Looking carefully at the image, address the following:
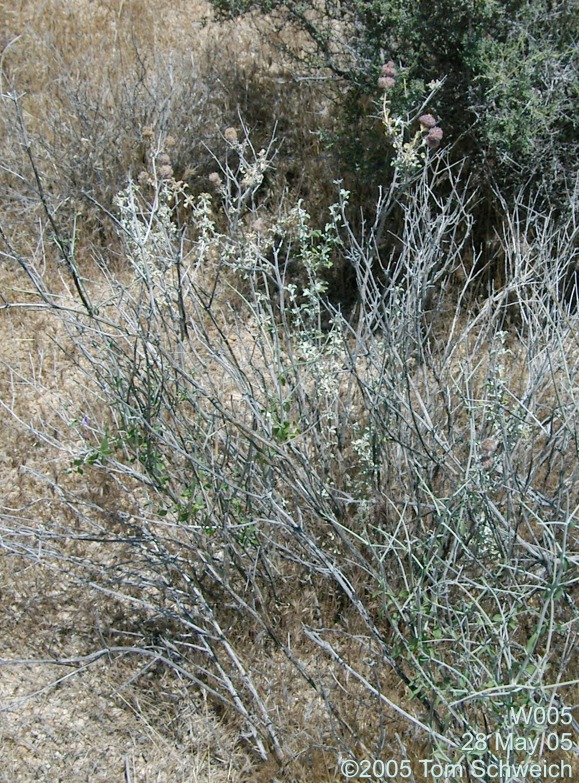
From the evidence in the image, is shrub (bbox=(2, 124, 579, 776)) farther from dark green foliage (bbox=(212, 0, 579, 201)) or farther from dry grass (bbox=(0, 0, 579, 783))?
dark green foliage (bbox=(212, 0, 579, 201))

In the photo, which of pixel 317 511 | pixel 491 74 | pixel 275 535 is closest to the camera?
pixel 317 511

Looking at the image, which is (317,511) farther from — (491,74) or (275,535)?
(491,74)

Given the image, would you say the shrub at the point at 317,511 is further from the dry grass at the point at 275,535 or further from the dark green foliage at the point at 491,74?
the dark green foliage at the point at 491,74

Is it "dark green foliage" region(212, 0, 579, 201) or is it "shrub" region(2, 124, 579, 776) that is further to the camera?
"dark green foliage" region(212, 0, 579, 201)

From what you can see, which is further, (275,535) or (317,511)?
(275,535)

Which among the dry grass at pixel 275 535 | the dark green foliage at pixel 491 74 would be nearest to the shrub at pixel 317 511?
the dry grass at pixel 275 535

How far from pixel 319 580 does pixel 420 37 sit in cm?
245

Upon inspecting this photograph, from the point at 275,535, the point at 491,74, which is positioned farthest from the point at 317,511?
the point at 491,74

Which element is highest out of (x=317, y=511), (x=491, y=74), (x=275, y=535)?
(x=491, y=74)

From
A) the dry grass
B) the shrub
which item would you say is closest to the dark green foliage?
the dry grass

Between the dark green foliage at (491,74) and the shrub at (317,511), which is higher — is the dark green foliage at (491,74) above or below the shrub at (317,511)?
above

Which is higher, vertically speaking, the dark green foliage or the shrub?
the dark green foliage

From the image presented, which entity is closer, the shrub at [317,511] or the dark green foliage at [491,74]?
the shrub at [317,511]

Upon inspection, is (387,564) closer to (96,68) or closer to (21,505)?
(21,505)
